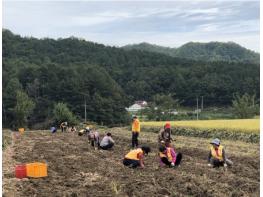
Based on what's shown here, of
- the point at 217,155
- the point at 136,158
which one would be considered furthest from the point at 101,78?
the point at 217,155

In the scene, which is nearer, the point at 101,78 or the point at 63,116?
the point at 63,116

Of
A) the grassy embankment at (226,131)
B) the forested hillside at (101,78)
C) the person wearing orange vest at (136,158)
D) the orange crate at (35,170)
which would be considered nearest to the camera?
the orange crate at (35,170)

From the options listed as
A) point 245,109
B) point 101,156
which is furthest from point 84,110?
point 101,156

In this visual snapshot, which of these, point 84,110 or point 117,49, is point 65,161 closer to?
point 84,110

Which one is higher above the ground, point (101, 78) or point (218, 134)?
point (101, 78)

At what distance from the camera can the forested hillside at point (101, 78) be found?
91812mm

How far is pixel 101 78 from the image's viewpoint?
97.9 m

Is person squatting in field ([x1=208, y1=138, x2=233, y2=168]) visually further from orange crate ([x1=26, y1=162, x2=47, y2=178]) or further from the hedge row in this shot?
the hedge row

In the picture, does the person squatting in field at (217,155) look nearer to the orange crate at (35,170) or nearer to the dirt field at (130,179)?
the dirt field at (130,179)

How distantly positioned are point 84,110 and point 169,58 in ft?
185

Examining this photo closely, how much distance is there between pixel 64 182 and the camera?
11766 millimetres

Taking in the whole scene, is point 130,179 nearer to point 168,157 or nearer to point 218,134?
point 168,157

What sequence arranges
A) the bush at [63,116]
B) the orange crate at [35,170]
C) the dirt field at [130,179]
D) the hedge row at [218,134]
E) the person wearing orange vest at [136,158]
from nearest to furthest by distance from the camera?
the dirt field at [130,179], the orange crate at [35,170], the person wearing orange vest at [136,158], the hedge row at [218,134], the bush at [63,116]

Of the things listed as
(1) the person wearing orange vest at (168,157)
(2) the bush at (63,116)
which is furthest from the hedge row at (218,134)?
(2) the bush at (63,116)
